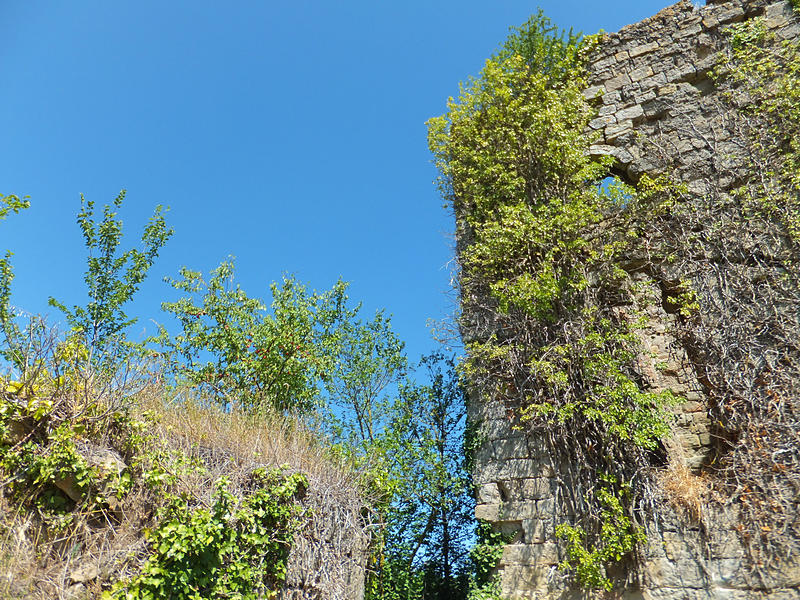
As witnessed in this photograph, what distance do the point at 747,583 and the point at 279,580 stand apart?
3.90 metres

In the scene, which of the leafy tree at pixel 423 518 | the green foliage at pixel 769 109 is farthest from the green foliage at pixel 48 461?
the green foliage at pixel 769 109

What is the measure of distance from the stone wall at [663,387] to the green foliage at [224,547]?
2032 mm

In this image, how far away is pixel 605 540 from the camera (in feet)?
14.1

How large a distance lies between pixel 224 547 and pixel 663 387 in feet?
14.5

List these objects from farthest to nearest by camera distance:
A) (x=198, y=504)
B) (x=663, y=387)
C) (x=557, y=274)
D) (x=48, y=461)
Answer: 1. (x=557, y=274)
2. (x=663, y=387)
3. (x=198, y=504)
4. (x=48, y=461)

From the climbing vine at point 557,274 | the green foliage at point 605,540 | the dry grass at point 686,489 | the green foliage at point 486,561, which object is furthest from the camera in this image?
the green foliage at point 486,561

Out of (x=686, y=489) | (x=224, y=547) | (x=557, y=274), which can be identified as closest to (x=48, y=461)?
(x=224, y=547)

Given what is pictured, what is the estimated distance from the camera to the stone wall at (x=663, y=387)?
398 cm

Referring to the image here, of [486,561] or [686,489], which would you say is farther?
[486,561]

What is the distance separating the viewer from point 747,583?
378cm

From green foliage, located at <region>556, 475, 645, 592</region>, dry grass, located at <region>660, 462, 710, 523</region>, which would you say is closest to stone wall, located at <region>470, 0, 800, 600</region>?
dry grass, located at <region>660, 462, 710, 523</region>

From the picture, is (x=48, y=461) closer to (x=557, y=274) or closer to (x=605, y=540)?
(x=605, y=540)

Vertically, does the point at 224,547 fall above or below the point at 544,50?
below

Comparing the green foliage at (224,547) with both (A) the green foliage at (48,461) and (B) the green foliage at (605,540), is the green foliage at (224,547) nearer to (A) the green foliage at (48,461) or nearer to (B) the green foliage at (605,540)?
(A) the green foliage at (48,461)
